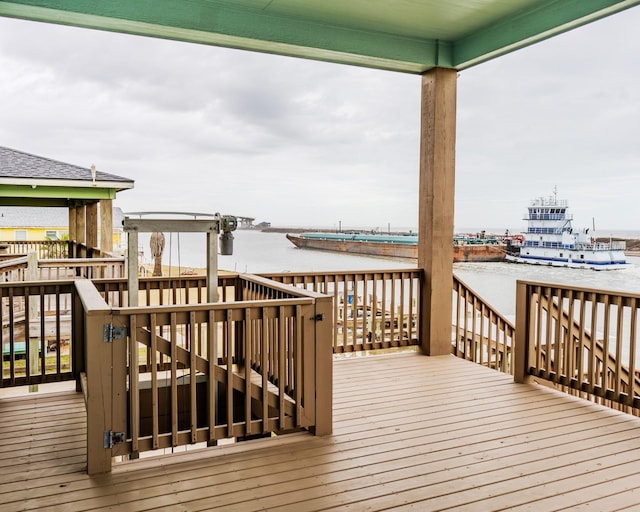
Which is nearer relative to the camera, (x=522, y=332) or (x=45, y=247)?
(x=522, y=332)

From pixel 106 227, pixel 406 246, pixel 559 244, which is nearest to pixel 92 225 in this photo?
pixel 106 227

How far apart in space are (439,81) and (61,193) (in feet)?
28.2

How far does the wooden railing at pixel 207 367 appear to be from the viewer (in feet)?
9.28

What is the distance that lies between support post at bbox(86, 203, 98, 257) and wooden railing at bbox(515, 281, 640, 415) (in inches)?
392

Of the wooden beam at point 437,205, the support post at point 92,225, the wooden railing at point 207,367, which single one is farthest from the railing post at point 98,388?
the support post at point 92,225

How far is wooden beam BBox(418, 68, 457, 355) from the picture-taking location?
559 cm

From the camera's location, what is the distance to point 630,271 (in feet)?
26.5

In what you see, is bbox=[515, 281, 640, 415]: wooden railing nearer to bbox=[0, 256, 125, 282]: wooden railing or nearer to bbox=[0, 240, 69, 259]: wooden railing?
bbox=[0, 256, 125, 282]: wooden railing

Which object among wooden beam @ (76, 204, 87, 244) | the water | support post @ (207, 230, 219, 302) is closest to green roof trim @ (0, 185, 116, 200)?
the water

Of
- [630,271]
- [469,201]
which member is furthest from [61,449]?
[469,201]

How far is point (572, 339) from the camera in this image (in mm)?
4383

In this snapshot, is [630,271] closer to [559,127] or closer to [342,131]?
[559,127]

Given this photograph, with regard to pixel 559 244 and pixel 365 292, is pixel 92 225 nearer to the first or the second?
pixel 365 292

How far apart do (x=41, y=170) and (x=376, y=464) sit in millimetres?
10180
